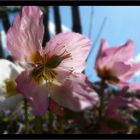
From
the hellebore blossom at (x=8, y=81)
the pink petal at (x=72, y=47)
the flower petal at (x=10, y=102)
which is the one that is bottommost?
the flower petal at (x=10, y=102)

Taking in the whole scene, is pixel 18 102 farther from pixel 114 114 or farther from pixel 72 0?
pixel 72 0

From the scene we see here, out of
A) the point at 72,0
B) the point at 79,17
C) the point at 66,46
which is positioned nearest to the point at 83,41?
the point at 66,46

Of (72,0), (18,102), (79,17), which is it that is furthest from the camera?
(79,17)

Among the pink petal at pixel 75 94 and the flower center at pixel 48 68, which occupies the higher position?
the flower center at pixel 48 68

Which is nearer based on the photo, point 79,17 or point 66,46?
point 66,46

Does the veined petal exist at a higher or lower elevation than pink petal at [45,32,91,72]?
lower
